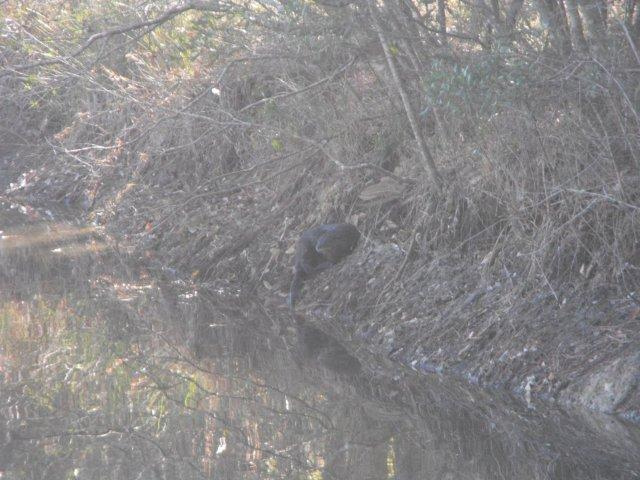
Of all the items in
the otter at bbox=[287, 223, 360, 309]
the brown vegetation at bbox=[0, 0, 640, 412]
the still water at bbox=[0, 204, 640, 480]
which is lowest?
the still water at bbox=[0, 204, 640, 480]

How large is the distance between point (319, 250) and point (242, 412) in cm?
387

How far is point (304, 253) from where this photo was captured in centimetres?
1143

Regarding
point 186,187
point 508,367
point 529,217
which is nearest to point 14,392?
point 508,367

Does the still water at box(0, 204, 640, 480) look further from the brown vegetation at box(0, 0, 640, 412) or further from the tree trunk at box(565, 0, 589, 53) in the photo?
the tree trunk at box(565, 0, 589, 53)

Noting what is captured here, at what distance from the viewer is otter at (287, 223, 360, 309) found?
37.0 ft

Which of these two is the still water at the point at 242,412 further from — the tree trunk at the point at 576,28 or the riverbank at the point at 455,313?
the tree trunk at the point at 576,28

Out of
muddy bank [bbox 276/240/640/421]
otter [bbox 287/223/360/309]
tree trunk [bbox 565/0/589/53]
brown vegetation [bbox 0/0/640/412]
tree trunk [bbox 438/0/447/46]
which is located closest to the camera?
muddy bank [bbox 276/240/640/421]

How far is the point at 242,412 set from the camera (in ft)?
24.7

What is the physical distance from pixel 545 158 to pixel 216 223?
20.8 ft

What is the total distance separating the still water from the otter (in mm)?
544

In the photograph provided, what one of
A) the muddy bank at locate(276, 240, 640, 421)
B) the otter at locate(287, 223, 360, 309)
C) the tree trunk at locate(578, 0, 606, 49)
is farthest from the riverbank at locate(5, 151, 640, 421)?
the tree trunk at locate(578, 0, 606, 49)

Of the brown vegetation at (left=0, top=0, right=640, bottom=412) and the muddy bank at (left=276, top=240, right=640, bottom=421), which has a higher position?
the brown vegetation at (left=0, top=0, right=640, bottom=412)

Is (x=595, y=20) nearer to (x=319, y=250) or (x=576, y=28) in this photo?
(x=576, y=28)

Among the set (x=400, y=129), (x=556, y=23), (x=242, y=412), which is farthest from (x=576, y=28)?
(x=242, y=412)
